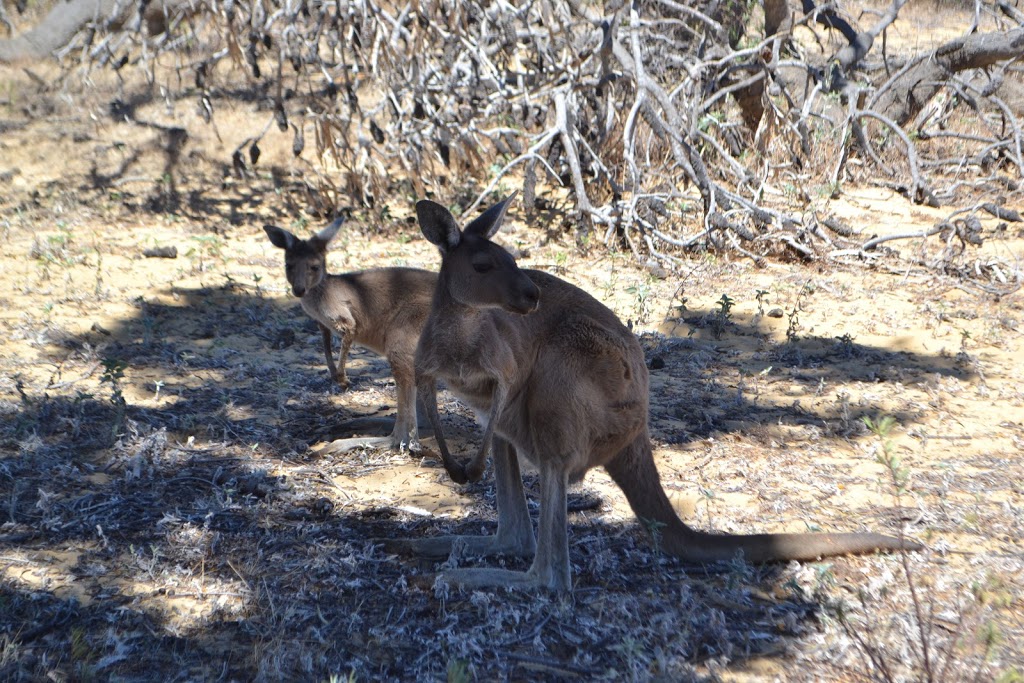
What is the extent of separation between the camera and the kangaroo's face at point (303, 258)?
14.3 ft

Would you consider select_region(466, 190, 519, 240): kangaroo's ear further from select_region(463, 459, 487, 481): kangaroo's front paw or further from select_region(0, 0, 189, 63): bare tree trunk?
select_region(0, 0, 189, 63): bare tree trunk

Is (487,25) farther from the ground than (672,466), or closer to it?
farther from the ground

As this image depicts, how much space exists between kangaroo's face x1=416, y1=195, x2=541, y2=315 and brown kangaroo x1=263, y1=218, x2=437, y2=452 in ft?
3.81

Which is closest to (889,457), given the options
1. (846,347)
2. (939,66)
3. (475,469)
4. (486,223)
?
(475,469)

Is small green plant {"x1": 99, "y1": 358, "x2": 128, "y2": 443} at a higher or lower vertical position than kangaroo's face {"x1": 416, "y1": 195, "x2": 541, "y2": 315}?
lower

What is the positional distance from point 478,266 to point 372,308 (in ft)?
4.97

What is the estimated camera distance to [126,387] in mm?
4516

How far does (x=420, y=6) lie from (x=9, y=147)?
362 cm

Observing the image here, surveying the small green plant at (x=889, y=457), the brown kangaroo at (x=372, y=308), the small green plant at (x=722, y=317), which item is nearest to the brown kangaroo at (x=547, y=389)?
the small green plant at (x=889, y=457)

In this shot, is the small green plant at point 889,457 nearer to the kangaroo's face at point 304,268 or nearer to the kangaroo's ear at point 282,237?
the kangaroo's face at point 304,268

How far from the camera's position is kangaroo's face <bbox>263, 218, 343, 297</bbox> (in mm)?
4348

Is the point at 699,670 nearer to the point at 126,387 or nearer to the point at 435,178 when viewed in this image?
the point at 126,387

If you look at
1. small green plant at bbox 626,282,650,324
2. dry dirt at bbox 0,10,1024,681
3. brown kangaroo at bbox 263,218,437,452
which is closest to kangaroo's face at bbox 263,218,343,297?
brown kangaroo at bbox 263,218,437,452

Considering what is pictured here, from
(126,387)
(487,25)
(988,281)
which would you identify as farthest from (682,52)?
(126,387)
